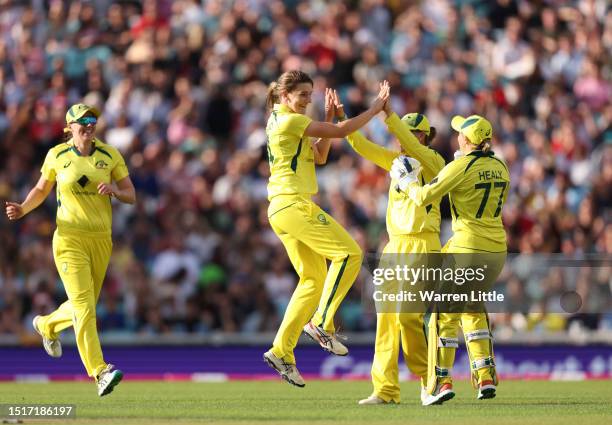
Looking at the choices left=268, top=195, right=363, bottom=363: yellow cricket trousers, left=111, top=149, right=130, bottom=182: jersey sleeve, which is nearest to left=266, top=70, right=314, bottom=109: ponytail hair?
left=268, top=195, right=363, bottom=363: yellow cricket trousers

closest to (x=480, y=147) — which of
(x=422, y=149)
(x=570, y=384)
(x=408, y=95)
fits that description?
(x=422, y=149)

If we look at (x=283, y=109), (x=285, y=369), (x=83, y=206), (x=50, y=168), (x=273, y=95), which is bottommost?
(x=285, y=369)

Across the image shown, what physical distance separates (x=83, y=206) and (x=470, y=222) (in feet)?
12.4

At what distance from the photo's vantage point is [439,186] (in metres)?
12.1

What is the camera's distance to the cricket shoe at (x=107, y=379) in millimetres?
12742

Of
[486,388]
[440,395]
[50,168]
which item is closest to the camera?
[440,395]

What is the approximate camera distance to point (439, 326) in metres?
12.4

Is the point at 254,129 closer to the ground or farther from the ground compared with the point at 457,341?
farther from the ground

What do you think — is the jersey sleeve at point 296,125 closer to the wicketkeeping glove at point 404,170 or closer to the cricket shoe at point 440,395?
the wicketkeeping glove at point 404,170

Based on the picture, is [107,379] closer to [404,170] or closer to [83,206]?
[83,206]

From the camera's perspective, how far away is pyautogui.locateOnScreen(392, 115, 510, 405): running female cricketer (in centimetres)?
1227

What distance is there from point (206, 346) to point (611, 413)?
28.3 ft

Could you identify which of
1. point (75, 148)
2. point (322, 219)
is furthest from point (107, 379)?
point (322, 219)

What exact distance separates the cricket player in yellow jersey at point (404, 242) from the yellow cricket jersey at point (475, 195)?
0.27 meters
